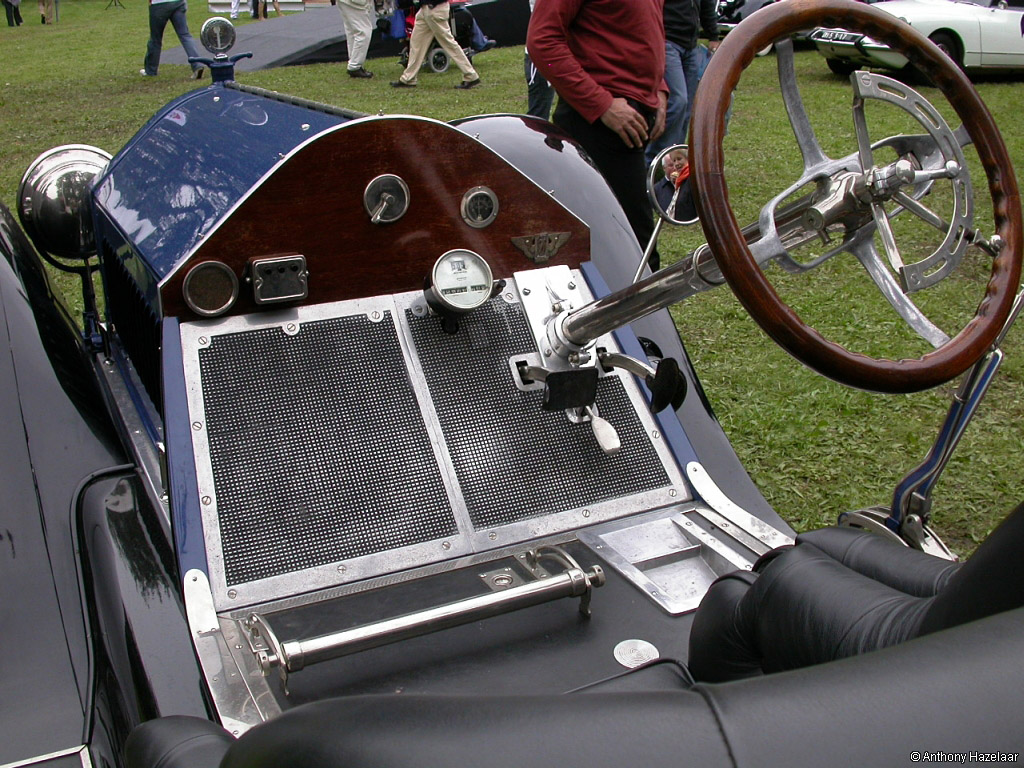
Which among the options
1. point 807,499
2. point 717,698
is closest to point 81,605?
point 717,698

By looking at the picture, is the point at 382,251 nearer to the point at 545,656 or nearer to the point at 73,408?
the point at 73,408

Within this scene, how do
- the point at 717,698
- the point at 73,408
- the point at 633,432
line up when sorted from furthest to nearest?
the point at 633,432
the point at 73,408
the point at 717,698

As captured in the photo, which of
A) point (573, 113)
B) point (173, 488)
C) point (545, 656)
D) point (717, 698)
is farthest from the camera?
point (573, 113)

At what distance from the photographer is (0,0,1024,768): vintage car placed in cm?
149

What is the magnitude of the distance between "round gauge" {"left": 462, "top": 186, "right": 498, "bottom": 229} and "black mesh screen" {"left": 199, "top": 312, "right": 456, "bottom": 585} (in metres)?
0.39

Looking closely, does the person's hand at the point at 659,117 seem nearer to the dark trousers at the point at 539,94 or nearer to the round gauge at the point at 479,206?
the dark trousers at the point at 539,94

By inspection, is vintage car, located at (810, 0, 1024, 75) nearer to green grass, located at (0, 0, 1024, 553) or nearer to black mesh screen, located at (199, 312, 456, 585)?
green grass, located at (0, 0, 1024, 553)

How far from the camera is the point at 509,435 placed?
2346 mm

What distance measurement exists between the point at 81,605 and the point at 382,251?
1070 mm

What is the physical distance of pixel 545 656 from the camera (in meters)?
1.86

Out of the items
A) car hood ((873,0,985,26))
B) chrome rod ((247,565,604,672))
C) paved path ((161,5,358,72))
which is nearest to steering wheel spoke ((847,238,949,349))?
chrome rod ((247,565,604,672))


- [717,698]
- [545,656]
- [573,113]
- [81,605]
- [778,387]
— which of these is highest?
[717,698]

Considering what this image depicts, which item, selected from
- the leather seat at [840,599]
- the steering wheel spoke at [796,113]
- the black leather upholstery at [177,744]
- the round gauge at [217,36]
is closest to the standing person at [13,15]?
the round gauge at [217,36]

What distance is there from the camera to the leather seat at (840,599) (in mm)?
995
